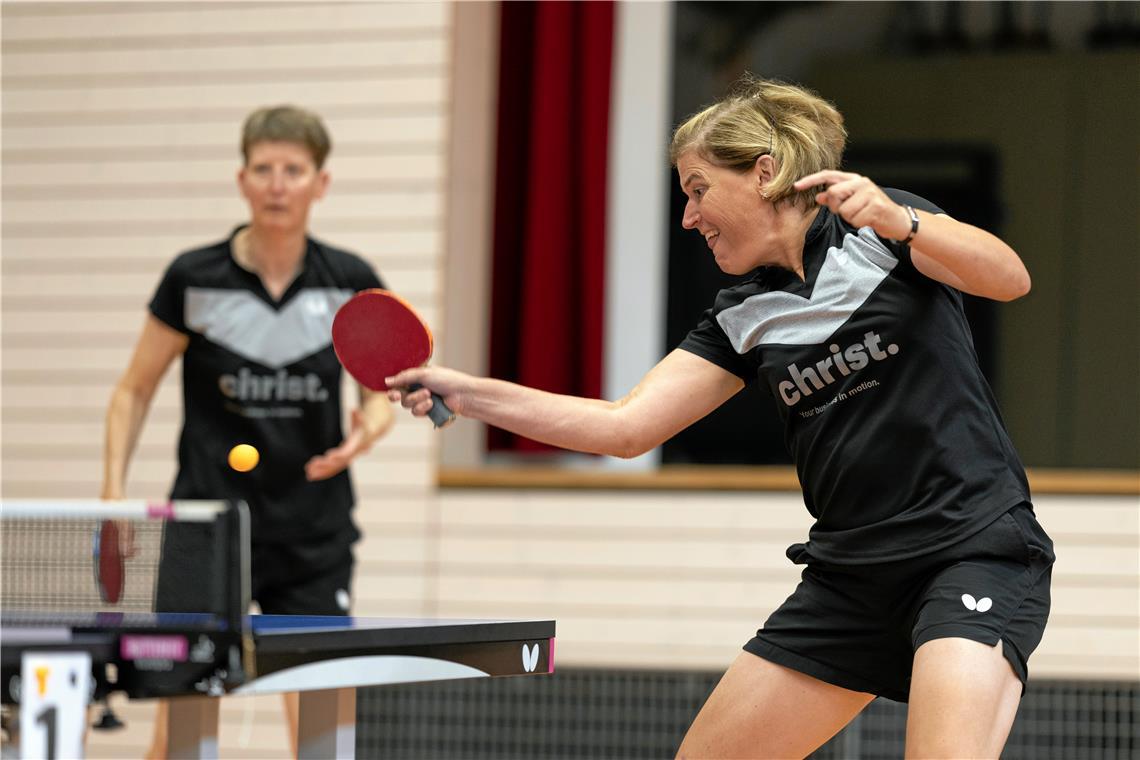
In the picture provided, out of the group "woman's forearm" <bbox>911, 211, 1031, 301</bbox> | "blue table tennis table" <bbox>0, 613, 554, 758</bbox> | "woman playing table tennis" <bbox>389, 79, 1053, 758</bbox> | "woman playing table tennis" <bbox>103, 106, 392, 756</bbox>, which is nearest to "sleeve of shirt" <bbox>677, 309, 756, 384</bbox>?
"woman playing table tennis" <bbox>389, 79, 1053, 758</bbox>

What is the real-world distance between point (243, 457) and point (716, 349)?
160cm

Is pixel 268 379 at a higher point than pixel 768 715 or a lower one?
higher

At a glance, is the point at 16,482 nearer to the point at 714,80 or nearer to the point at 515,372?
the point at 515,372

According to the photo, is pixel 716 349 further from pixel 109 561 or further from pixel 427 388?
pixel 109 561

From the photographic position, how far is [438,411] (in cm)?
300

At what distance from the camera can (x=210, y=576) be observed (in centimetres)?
232

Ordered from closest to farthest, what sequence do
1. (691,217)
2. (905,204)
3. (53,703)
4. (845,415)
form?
(53,703), (905,204), (845,415), (691,217)

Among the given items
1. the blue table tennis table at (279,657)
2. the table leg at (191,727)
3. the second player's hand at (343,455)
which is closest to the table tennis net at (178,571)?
the blue table tennis table at (279,657)

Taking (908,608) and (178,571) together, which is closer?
(178,571)

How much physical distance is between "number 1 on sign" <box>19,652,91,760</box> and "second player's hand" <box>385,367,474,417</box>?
37.5 inches

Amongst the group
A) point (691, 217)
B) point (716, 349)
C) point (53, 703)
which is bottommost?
point (53, 703)

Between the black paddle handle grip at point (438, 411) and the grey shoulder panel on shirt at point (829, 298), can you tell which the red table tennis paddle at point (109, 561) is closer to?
the black paddle handle grip at point (438, 411)

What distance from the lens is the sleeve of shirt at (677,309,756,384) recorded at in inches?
126

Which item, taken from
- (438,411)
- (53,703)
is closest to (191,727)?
(53,703)
